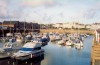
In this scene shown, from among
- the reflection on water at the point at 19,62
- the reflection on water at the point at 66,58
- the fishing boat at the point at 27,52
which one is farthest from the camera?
the reflection on water at the point at 66,58

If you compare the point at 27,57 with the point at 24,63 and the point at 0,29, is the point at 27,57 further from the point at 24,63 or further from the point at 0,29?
the point at 0,29

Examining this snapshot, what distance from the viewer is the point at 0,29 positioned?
11975cm

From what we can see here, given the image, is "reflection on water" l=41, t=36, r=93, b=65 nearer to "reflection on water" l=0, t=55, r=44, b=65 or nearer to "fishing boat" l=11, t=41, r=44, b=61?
"reflection on water" l=0, t=55, r=44, b=65

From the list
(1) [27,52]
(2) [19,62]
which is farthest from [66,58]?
(2) [19,62]

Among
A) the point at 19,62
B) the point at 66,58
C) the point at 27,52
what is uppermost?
the point at 27,52

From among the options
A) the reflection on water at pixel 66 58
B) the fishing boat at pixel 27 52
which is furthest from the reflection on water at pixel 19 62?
the reflection on water at pixel 66 58

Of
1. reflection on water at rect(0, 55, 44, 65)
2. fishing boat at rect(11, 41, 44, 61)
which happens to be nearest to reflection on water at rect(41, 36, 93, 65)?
reflection on water at rect(0, 55, 44, 65)

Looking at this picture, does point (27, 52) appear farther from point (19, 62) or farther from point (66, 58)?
point (66, 58)

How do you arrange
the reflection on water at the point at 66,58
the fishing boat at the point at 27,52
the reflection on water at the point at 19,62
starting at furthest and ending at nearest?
the reflection on water at the point at 66,58, the fishing boat at the point at 27,52, the reflection on water at the point at 19,62

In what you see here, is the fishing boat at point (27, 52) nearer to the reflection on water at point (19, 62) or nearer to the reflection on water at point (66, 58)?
the reflection on water at point (19, 62)

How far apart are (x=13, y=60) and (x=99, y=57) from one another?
20385mm

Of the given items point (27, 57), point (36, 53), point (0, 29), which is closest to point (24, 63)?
point (27, 57)

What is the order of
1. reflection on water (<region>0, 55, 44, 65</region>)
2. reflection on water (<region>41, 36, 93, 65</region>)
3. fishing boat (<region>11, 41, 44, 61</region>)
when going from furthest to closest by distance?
reflection on water (<region>41, 36, 93, 65</region>) < fishing boat (<region>11, 41, 44, 61</region>) < reflection on water (<region>0, 55, 44, 65</region>)

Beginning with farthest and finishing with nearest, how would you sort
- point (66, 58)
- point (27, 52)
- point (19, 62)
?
point (66, 58)
point (27, 52)
point (19, 62)
